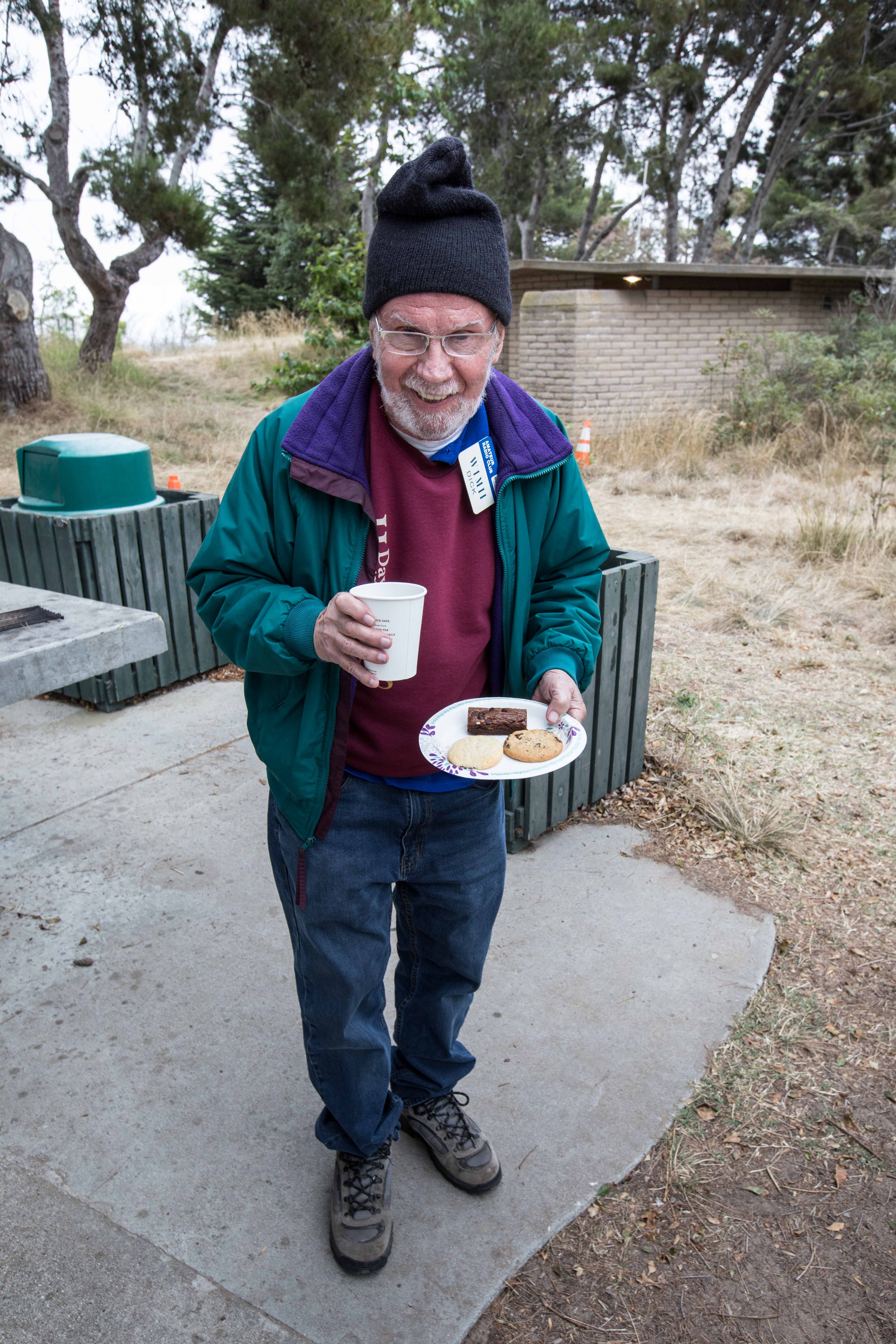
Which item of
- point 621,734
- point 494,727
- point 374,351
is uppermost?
point 374,351

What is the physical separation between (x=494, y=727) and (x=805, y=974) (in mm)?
1829

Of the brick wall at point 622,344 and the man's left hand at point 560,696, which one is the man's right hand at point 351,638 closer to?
the man's left hand at point 560,696

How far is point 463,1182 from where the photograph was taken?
2.24 meters

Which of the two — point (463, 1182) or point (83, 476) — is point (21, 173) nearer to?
point (83, 476)

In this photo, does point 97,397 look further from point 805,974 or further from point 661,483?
point 805,974

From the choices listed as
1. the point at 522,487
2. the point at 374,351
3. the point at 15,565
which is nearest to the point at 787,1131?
the point at 522,487

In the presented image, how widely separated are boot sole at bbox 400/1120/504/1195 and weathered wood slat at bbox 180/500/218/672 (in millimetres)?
3146

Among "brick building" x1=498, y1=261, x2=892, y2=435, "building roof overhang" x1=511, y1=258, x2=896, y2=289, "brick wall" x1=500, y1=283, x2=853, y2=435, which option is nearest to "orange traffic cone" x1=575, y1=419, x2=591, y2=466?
"brick building" x1=498, y1=261, x2=892, y2=435

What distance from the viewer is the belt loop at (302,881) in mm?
1885

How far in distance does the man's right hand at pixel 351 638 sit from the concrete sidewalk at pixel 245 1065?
133 centimetres

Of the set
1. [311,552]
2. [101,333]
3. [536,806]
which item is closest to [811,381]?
[101,333]

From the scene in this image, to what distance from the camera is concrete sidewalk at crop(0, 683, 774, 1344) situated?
2.01 meters

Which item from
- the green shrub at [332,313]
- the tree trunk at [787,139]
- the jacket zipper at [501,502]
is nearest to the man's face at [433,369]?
the jacket zipper at [501,502]

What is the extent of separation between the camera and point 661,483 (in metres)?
11.7
